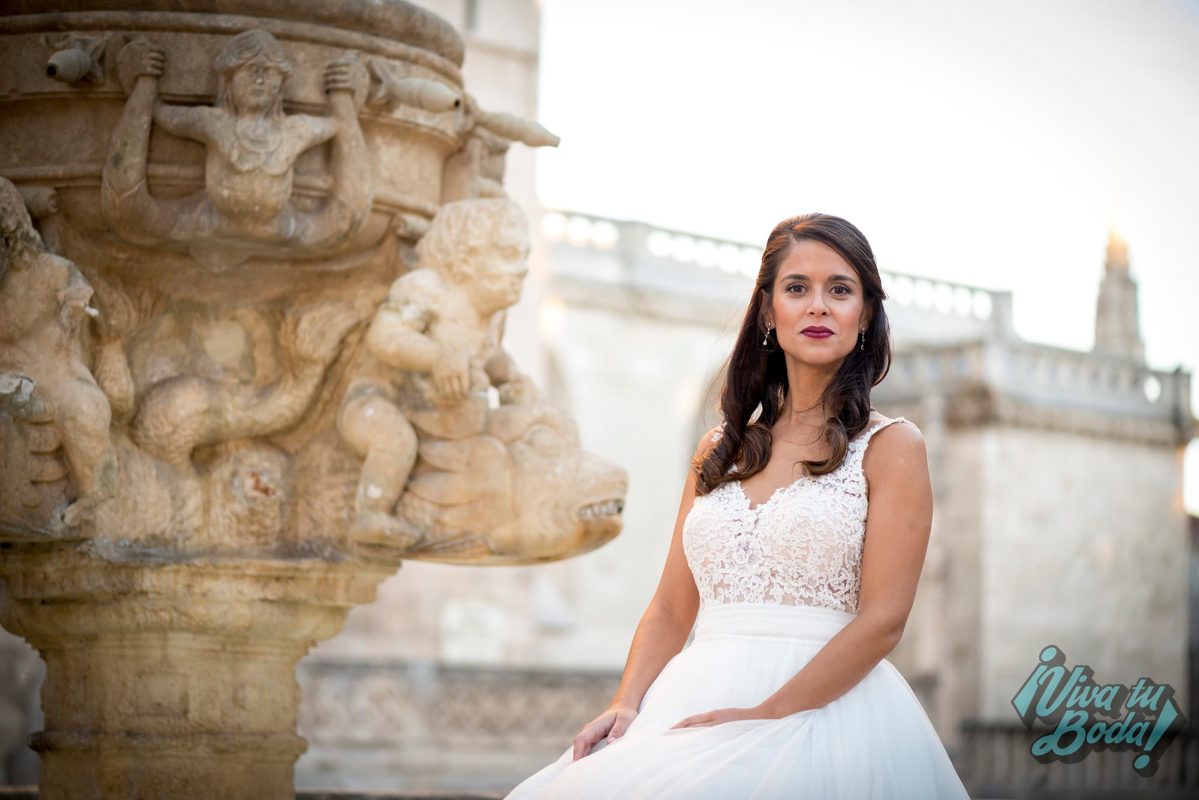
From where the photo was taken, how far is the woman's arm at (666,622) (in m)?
3.78

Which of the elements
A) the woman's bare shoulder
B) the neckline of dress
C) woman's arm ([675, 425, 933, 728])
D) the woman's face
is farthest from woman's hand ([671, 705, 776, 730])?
the woman's face

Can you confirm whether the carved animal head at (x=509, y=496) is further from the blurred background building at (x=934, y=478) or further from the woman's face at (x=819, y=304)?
the blurred background building at (x=934, y=478)

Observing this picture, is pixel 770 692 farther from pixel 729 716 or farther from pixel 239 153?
pixel 239 153

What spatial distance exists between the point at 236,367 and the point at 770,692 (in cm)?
231

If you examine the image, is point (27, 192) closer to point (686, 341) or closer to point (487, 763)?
point (487, 763)

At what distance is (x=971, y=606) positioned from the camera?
57.8ft

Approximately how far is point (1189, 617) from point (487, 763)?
9534mm

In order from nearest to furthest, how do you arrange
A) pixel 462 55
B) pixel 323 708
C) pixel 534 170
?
pixel 462 55, pixel 323 708, pixel 534 170

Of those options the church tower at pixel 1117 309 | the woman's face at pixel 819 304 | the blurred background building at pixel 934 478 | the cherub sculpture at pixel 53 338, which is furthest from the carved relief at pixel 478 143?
the church tower at pixel 1117 309

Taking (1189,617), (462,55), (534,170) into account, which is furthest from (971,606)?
(462,55)

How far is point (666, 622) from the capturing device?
152 inches

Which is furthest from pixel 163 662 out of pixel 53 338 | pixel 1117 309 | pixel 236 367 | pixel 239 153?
pixel 1117 309

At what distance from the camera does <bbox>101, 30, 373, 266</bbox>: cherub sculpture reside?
481cm

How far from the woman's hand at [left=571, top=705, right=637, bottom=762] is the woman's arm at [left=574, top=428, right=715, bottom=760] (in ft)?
0.13
